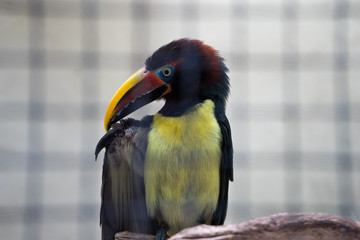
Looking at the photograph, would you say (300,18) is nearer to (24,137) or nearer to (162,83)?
(162,83)

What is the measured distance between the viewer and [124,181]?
1.55m

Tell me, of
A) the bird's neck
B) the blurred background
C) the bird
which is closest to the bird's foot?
the bird

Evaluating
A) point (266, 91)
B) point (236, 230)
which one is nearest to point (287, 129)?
point (266, 91)

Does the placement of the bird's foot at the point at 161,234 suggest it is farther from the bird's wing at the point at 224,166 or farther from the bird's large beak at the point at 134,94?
the bird's large beak at the point at 134,94

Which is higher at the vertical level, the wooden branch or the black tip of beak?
the black tip of beak

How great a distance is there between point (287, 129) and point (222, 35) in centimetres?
62

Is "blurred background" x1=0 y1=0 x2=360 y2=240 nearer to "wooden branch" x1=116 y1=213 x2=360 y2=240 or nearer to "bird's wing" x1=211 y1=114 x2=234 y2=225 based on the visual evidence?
"bird's wing" x1=211 y1=114 x2=234 y2=225

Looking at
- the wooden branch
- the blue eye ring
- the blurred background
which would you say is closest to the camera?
the wooden branch

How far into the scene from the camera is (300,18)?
7.79ft

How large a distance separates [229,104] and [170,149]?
3.58 ft

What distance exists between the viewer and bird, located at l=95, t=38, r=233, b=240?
148 centimetres

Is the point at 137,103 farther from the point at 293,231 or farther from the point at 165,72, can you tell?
the point at 293,231

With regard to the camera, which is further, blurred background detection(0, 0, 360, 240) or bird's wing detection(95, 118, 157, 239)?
blurred background detection(0, 0, 360, 240)

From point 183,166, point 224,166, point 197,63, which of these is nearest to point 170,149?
point 183,166
